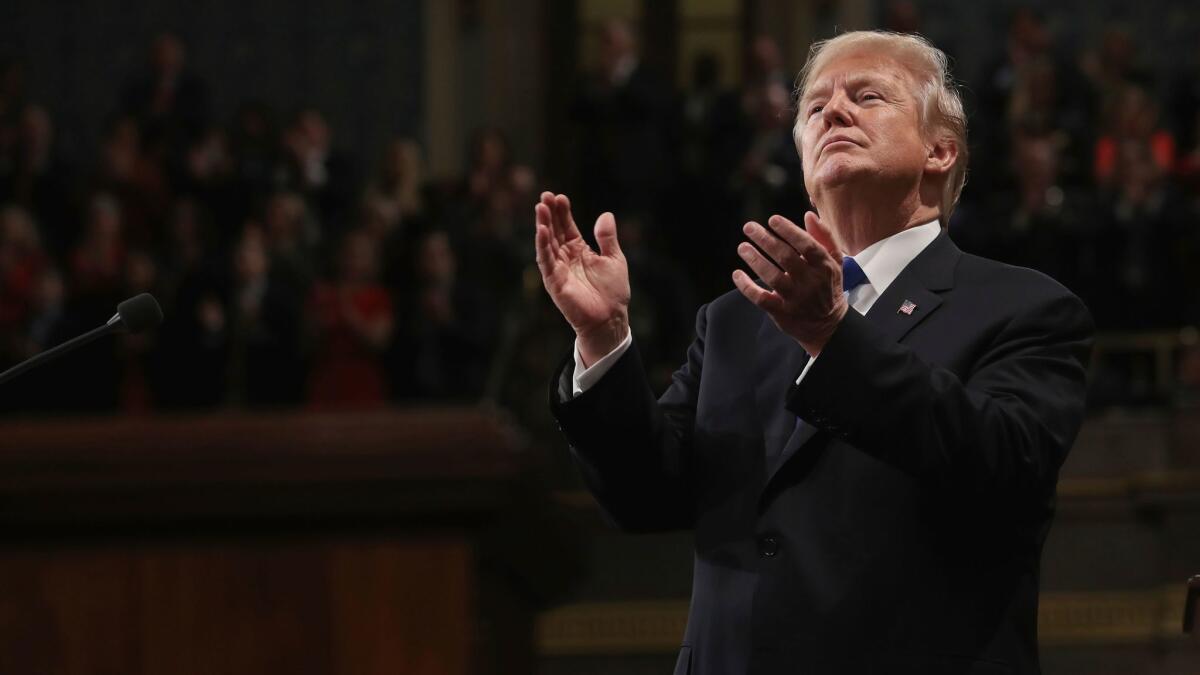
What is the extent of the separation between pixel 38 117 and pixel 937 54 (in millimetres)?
7317

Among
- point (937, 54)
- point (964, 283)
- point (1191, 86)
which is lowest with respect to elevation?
point (1191, 86)

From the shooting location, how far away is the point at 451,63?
10.9 metres

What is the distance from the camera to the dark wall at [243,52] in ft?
35.7

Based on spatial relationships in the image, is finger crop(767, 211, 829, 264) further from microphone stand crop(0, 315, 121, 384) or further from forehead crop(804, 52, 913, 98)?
microphone stand crop(0, 315, 121, 384)

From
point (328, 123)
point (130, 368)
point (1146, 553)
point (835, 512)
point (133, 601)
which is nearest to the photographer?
point (835, 512)

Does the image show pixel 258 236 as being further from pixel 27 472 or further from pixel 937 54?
pixel 937 54

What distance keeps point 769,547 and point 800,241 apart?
37cm

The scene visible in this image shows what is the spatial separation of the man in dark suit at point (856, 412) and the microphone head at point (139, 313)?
46 cm

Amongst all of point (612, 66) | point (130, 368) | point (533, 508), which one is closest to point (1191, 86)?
point (612, 66)

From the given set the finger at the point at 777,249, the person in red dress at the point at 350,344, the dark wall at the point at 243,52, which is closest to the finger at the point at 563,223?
the finger at the point at 777,249

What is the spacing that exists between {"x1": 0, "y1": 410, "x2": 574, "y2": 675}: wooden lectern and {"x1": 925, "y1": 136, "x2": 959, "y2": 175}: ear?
1421 millimetres

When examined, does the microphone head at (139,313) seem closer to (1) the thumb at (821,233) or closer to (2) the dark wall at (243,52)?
(1) the thumb at (821,233)

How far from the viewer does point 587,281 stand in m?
1.94

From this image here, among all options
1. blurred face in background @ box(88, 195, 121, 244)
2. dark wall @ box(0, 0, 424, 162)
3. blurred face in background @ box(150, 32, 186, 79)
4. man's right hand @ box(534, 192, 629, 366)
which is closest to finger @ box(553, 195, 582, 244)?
man's right hand @ box(534, 192, 629, 366)
